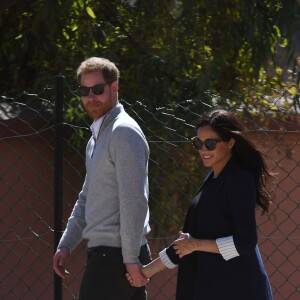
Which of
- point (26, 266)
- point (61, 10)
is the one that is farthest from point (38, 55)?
point (26, 266)

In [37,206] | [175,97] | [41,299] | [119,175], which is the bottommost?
[41,299]

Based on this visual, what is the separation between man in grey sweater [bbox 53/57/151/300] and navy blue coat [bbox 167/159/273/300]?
275mm

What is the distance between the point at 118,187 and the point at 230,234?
0.56 m

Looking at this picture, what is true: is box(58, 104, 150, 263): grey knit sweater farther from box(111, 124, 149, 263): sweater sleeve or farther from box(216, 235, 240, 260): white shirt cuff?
box(216, 235, 240, 260): white shirt cuff

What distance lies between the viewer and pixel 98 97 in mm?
3832

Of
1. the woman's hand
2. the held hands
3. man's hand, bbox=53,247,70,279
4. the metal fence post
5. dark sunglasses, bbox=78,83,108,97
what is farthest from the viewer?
the metal fence post

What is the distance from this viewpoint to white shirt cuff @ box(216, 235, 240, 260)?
11.0ft

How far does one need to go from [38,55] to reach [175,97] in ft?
3.83

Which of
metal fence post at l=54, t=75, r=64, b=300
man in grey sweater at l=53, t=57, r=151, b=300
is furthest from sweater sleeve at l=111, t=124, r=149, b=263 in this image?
metal fence post at l=54, t=75, r=64, b=300

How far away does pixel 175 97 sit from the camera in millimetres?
6102

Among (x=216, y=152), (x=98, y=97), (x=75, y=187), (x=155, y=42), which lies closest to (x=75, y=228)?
(x=98, y=97)

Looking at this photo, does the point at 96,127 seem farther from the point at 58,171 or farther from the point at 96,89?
the point at 58,171

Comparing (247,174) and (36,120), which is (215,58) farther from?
(247,174)

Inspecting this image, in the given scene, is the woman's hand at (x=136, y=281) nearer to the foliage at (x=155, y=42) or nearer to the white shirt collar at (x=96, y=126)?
the white shirt collar at (x=96, y=126)
